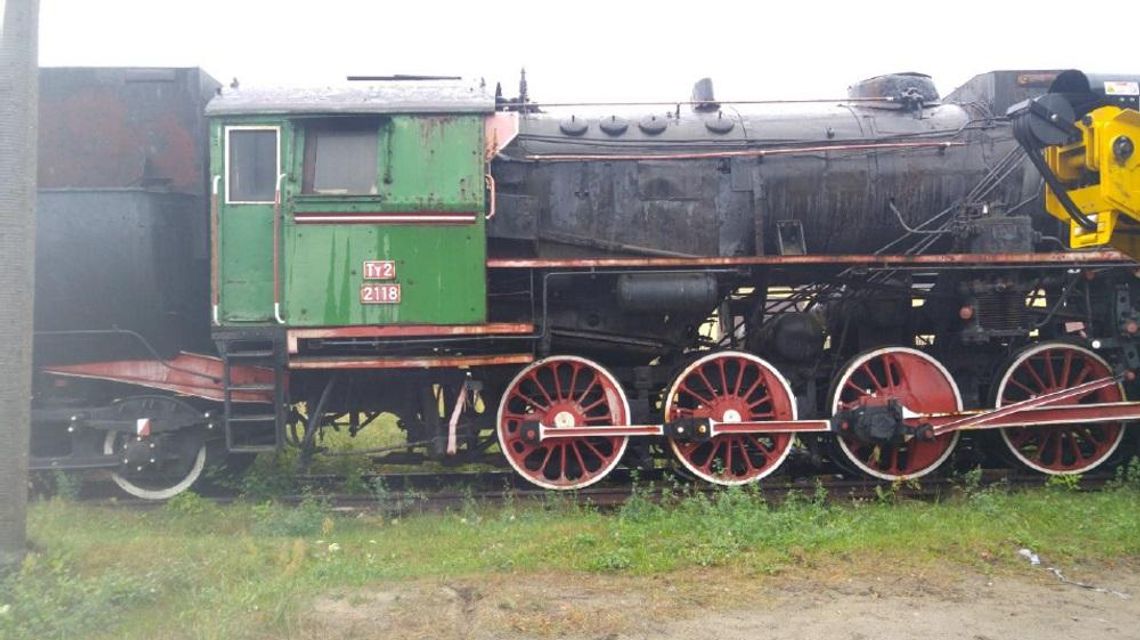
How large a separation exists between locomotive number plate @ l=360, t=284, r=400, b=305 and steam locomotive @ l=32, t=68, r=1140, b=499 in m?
0.02

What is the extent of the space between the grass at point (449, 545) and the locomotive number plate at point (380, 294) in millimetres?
1783

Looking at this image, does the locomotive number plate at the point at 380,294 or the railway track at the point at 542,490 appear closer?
the locomotive number plate at the point at 380,294

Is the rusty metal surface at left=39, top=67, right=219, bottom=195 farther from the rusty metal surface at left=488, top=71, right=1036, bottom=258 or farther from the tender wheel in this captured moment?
the rusty metal surface at left=488, top=71, right=1036, bottom=258

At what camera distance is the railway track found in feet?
24.1

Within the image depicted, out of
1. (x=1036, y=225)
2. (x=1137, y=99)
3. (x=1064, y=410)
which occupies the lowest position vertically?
(x=1064, y=410)

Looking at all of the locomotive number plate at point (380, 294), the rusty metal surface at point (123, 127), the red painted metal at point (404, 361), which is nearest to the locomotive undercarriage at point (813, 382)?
the red painted metal at point (404, 361)

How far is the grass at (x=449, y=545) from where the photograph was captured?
4918 mm

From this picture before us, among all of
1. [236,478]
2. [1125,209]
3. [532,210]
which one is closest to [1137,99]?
[1125,209]

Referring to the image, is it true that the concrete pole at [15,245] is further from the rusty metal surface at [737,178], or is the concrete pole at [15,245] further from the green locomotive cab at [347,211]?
the rusty metal surface at [737,178]

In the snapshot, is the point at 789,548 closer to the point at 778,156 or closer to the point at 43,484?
the point at 778,156

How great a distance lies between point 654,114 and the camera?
7.97 metres

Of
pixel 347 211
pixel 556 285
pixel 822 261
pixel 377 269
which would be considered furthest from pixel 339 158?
pixel 822 261

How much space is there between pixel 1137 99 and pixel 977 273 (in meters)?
2.06

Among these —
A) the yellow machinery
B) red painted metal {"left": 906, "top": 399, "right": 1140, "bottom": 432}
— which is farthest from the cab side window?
red painted metal {"left": 906, "top": 399, "right": 1140, "bottom": 432}
